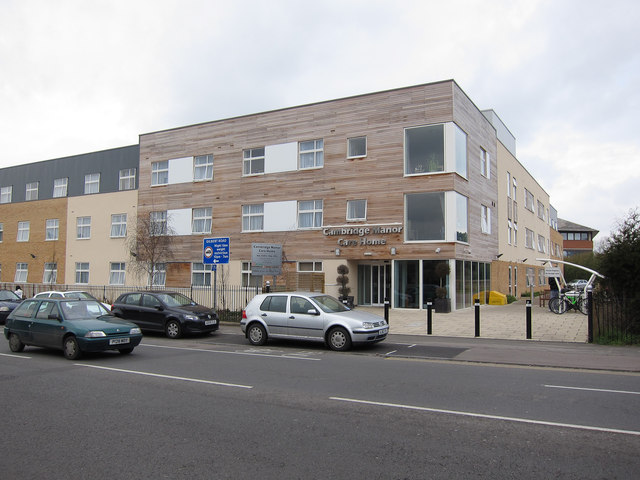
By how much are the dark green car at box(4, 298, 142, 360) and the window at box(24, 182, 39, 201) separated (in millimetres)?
A: 30567

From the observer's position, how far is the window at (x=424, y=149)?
77.7ft

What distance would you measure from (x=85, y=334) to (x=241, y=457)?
7561 mm

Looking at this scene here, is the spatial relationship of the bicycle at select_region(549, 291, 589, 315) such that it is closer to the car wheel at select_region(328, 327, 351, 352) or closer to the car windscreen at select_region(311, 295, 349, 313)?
the car windscreen at select_region(311, 295, 349, 313)

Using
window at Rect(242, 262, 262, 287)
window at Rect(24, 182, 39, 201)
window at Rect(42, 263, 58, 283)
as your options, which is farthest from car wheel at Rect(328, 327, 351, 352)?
window at Rect(24, 182, 39, 201)

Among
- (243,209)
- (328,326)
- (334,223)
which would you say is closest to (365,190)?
(334,223)

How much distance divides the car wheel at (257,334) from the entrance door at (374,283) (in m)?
12.2

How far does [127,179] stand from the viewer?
33.9 m

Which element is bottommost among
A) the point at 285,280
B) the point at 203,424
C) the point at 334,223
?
the point at 203,424

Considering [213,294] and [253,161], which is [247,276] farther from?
[253,161]

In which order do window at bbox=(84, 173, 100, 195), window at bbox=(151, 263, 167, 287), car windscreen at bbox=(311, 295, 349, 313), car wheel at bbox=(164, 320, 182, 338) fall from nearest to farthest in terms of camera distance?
car windscreen at bbox=(311, 295, 349, 313) → car wheel at bbox=(164, 320, 182, 338) → window at bbox=(151, 263, 167, 287) → window at bbox=(84, 173, 100, 195)

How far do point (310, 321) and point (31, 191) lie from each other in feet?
115

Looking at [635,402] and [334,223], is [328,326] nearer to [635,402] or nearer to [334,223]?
[635,402]

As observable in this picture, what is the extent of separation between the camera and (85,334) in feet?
36.4

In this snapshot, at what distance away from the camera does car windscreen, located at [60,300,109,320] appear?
11784 millimetres
